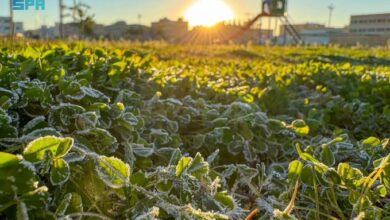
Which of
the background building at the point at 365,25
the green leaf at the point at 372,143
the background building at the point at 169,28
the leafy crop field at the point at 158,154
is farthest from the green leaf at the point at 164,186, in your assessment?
the background building at the point at 169,28

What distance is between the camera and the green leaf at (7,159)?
765mm

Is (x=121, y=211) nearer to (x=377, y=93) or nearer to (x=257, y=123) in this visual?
(x=257, y=123)

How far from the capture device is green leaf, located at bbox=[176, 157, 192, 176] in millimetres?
A: 1096

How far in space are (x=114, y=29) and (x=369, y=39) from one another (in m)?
44.8

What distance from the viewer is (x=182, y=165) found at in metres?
1.10

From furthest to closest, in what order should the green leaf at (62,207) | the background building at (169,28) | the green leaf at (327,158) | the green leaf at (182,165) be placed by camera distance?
the background building at (169,28) → the green leaf at (327,158) → the green leaf at (182,165) → the green leaf at (62,207)

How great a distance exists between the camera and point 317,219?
4.17 ft

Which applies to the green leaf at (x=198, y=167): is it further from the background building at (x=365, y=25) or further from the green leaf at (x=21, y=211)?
the background building at (x=365, y=25)

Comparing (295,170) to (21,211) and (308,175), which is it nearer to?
(308,175)

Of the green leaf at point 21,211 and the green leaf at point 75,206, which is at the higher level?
the green leaf at point 21,211

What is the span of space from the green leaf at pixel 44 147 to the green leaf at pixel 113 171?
0.10 m

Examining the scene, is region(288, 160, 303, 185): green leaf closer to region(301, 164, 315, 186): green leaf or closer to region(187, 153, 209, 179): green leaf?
region(301, 164, 315, 186): green leaf

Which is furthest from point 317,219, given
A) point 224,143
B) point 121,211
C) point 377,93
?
point 377,93

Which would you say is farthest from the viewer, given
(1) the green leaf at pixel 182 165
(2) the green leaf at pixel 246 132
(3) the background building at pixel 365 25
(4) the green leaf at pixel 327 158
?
(3) the background building at pixel 365 25
